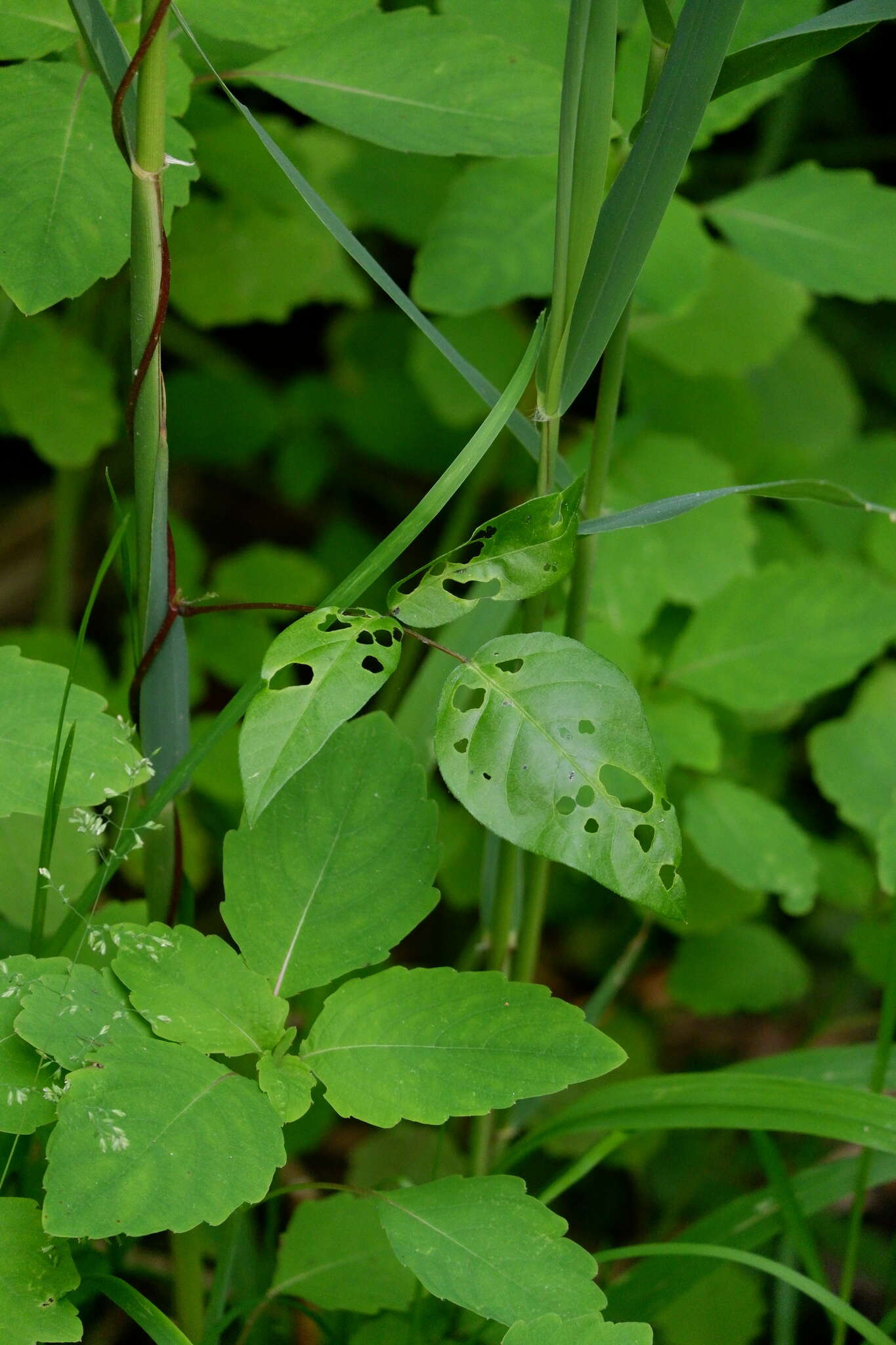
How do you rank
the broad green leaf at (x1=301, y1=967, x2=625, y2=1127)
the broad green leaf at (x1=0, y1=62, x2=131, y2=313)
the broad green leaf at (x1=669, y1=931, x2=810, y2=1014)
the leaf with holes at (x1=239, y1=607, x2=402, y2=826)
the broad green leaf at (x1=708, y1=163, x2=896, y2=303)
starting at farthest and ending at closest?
the broad green leaf at (x1=669, y1=931, x2=810, y2=1014) < the broad green leaf at (x1=708, y1=163, x2=896, y2=303) < the broad green leaf at (x1=0, y1=62, x2=131, y2=313) < the broad green leaf at (x1=301, y1=967, x2=625, y2=1127) < the leaf with holes at (x1=239, y1=607, x2=402, y2=826)

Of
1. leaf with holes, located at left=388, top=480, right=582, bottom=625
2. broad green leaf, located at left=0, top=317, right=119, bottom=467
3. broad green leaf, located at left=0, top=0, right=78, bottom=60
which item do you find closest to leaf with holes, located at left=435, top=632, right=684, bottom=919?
leaf with holes, located at left=388, top=480, right=582, bottom=625

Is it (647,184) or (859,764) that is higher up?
(647,184)

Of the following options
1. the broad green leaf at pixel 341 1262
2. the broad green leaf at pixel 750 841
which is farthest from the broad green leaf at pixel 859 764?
the broad green leaf at pixel 341 1262

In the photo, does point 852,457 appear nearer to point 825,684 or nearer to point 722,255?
point 722,255

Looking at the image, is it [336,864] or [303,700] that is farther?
[336,864]

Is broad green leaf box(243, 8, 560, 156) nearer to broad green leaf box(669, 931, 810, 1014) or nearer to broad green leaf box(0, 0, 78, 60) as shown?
broad green leaf box(0, 0, 78, 60)

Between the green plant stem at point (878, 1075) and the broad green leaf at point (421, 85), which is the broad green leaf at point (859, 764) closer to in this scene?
the green plant stem at point (878, 1075)

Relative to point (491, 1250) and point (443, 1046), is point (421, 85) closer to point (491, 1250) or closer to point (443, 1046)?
point (443, 1046)

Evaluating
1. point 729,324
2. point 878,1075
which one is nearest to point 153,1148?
point 878,1075
